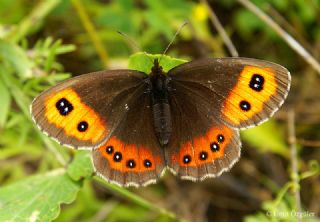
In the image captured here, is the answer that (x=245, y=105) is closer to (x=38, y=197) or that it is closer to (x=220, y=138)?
(x=220, y=138)

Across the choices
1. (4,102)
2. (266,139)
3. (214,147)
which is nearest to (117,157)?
(214,147)

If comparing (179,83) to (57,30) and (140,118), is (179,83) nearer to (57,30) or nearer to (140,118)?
(140,118)

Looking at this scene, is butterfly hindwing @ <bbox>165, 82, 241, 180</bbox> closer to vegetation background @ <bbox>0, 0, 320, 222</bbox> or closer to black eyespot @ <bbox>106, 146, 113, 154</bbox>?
black eyespot @ <bbox>106, 146, 113, 154</bbox>

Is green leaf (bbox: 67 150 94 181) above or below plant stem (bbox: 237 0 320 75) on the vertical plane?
below

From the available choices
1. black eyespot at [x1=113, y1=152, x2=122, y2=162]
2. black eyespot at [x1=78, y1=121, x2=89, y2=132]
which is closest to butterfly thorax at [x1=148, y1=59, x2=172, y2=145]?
black eyespot at [x1=113, y1=152, x2=122, y2=162]

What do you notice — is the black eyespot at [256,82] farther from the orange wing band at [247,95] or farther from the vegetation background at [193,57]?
the vegetation background at [193,57]

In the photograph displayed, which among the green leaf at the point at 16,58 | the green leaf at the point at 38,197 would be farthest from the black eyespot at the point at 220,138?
the green leaf at the point at 16,58
